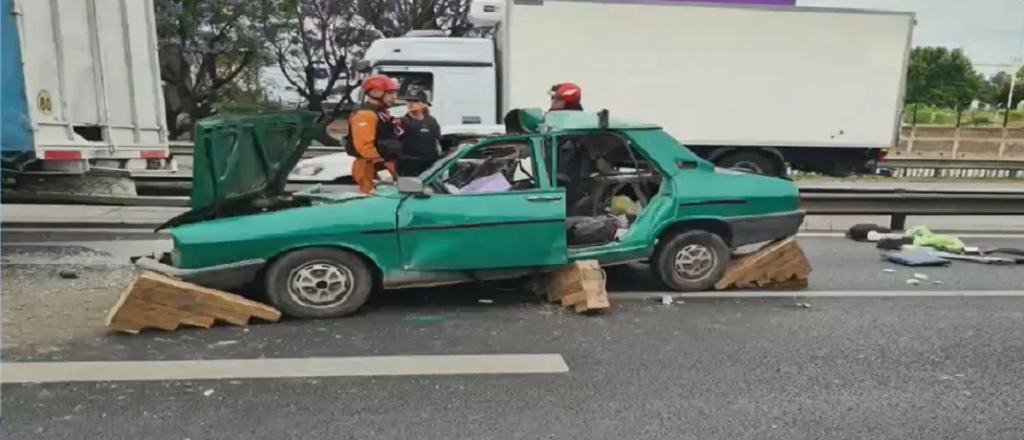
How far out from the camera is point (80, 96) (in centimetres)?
732

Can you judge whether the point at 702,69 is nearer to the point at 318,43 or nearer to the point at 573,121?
the point at 573,121

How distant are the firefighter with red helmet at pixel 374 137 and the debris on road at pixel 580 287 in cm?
212

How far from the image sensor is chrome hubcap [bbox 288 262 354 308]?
499 centimetres

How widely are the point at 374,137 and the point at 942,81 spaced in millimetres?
53220

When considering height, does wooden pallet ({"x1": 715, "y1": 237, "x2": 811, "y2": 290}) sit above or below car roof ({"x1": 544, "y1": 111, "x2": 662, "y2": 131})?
below

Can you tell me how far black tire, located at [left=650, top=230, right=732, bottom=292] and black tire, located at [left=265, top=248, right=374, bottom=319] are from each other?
229cm

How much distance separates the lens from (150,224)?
8.77m

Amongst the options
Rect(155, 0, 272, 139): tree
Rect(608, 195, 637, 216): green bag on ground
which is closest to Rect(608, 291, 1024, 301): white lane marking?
Rect(608, 195, 637, 216): green bag on ground

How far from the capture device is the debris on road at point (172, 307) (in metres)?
4.63

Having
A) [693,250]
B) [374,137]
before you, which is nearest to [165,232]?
[374,137]

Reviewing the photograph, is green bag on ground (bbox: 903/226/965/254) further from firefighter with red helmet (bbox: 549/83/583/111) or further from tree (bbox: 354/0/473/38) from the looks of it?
tree (bbox: 354/0/473/38)

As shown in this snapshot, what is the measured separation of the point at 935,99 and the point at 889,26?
4300cm

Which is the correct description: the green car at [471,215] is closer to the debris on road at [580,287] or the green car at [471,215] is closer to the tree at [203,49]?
the debris on road at [580,287]

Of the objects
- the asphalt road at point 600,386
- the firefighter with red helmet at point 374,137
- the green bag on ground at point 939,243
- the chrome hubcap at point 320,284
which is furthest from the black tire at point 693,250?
the green bag on ground at point 939,243
